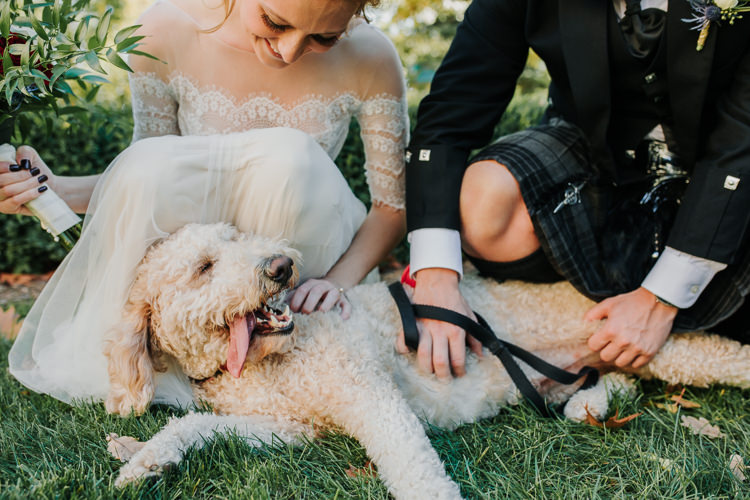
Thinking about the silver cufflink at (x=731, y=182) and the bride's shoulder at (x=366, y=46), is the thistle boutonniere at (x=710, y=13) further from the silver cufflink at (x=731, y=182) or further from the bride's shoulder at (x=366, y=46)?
the bride's shoulder at (x=366, y=46)

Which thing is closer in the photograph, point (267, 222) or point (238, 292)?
point (238, 292)

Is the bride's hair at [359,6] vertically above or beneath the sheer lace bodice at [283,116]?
above

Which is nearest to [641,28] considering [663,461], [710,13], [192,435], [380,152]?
[710,13]

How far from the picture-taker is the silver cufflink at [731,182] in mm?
2105

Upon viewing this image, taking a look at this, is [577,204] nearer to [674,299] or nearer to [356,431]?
[674,299]

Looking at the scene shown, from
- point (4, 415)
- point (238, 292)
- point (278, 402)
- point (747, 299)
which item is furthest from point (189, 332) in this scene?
point (747, 299)

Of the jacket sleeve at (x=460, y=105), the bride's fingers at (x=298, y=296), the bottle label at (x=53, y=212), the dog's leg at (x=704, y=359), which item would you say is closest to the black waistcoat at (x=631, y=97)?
the jacket sleeve at (x=460, y=105)

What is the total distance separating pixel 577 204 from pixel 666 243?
372 mm

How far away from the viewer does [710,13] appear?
1953 mm

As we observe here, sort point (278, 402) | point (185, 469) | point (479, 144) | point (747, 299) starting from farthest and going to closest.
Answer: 1. point (479, 144)
2. point (747, 299)
3. point (278, 402)
4. point (185, 469)

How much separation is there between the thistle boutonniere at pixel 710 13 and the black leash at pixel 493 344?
4.12ft

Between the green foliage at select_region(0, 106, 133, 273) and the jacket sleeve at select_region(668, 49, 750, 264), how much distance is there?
121 inches

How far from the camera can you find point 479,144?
8.73 ft

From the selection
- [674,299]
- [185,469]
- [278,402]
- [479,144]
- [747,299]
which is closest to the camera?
[185,469]
